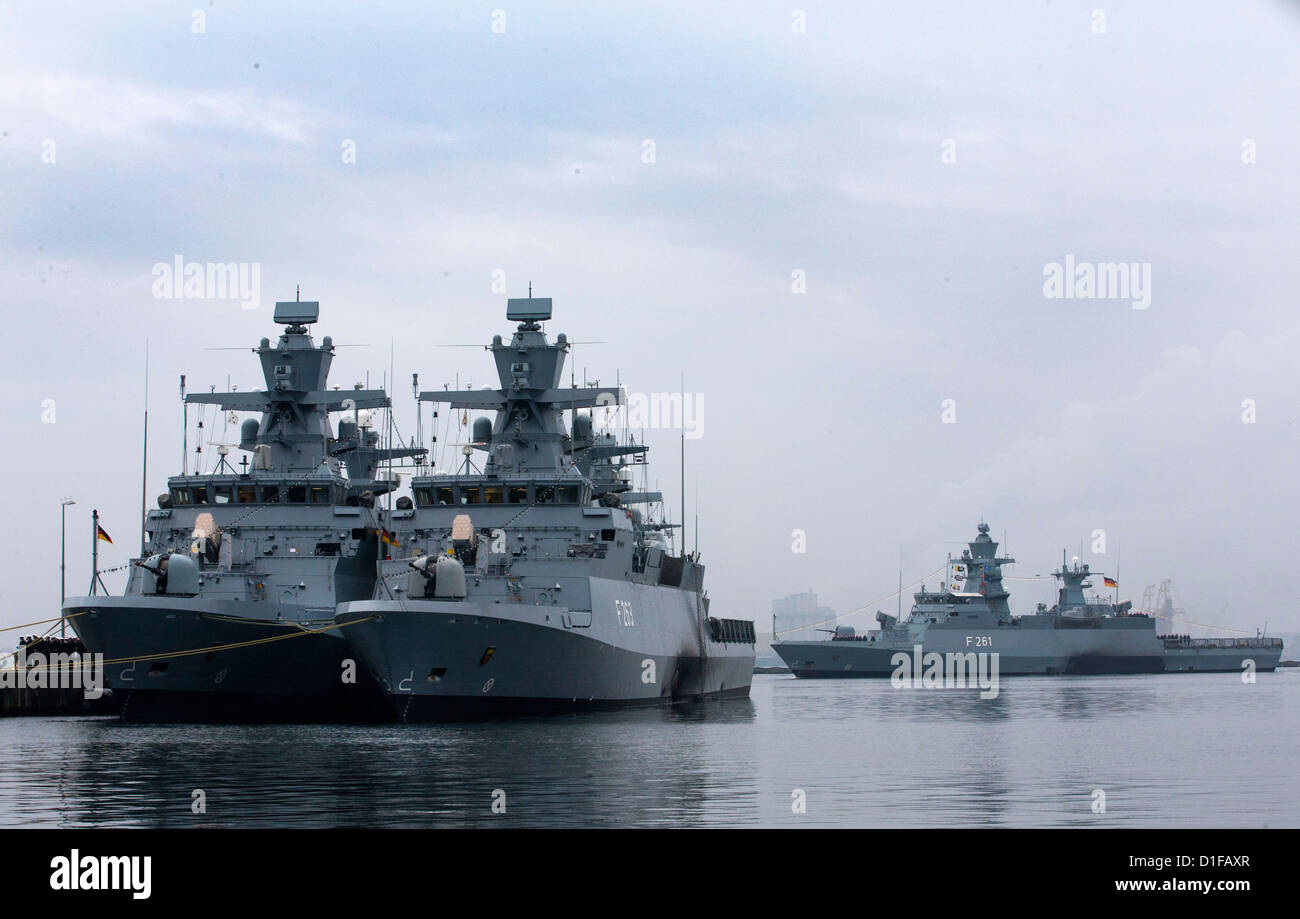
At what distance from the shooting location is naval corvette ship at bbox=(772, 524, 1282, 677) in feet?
379

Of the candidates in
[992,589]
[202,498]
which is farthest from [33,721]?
[992,589]

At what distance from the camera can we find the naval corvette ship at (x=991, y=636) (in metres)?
116

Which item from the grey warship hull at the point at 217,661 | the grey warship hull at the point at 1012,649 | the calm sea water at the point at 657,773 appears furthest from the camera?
the grey warship hull at the point at 1012,649

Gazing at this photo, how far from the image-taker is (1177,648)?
442 ft

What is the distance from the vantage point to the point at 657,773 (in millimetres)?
26938

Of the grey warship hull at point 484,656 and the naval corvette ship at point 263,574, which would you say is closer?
the grey warship hull at point 484,656

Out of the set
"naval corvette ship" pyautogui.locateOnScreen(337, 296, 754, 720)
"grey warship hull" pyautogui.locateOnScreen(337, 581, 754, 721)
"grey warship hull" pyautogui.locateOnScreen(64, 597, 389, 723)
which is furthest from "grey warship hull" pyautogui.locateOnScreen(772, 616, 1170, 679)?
"grey warship hull" pyautogui.locateOnScreen(64, 597, 389, 723)

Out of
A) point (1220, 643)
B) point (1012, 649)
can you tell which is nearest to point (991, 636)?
point (1012, 649)

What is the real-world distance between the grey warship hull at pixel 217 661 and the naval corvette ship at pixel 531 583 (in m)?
3.04

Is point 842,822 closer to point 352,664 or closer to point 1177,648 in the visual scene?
point 352,664

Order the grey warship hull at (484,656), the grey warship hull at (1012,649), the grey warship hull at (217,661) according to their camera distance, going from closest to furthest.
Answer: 1. the grey warship hull at (484,656)
2. the grey warship hull at (217,661)
3. the grey warship hull at (1012,649)

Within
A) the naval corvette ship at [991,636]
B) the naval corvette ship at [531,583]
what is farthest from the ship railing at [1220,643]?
the naval corvette ship at [531,583]

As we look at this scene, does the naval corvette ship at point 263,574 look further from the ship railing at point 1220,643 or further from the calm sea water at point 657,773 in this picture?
the ship railing at point 1220,643

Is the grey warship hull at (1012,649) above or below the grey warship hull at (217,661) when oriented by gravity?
below
